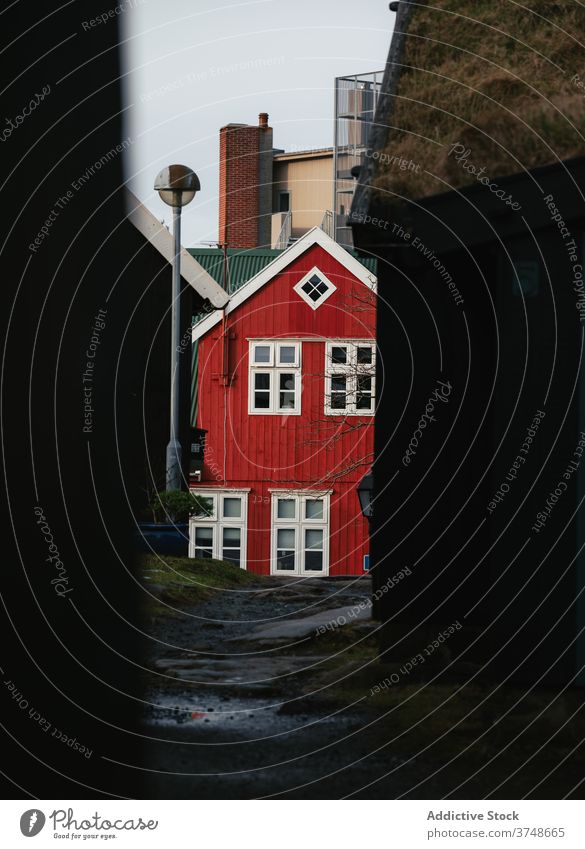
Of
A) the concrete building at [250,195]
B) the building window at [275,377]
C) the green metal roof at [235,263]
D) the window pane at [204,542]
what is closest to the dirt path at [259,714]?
the window pane at [204,542]

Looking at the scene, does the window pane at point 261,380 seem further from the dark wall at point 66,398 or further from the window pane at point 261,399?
Result: the dark wall at point 66,398

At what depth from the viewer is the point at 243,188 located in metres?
23.3

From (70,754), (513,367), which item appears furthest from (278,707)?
(70,754)

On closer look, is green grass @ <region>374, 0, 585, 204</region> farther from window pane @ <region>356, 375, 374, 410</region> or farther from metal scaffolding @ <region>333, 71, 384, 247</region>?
window pane @ <region>356, 375, 374, 410</region>

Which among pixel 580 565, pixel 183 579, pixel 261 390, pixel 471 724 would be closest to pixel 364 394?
pixel 261 390

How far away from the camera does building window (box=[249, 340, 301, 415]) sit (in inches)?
811

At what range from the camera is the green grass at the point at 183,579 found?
11.7m

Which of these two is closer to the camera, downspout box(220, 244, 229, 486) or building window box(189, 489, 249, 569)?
building window box(189, 489, 249, 569)

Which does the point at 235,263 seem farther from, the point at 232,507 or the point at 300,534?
the point at 300,534

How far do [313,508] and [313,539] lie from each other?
0.58m

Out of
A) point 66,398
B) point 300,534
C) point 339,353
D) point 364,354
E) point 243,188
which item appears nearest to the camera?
point 66,398

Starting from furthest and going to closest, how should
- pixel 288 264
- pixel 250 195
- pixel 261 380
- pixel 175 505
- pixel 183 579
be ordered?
pixel 250 195, pixel 261 380, pixel 288 264, pixel 175 505, pixel 183 579

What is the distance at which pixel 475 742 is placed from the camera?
504 centimetres

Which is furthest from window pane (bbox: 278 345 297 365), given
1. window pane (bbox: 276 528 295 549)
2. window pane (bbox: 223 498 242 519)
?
window pane (bbox: 276 528 295 549)
